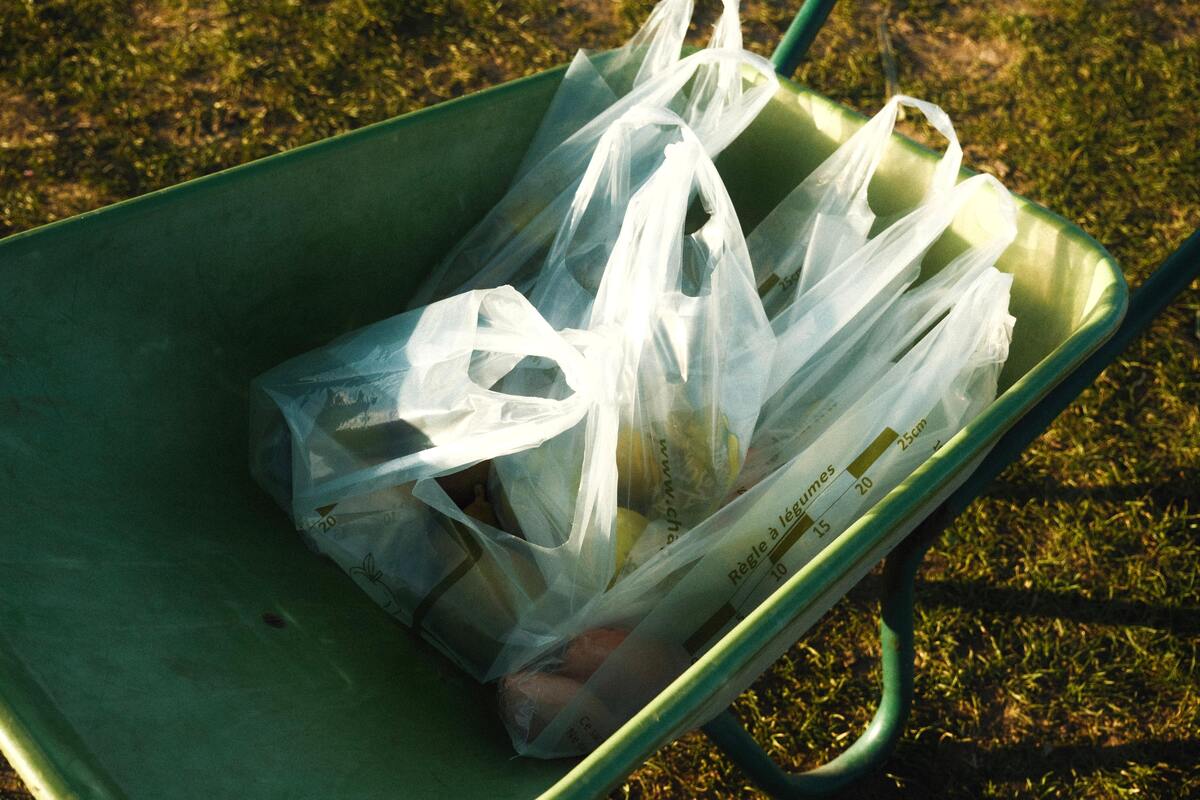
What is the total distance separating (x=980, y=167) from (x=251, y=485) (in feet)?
5.44

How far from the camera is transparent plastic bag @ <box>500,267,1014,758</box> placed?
0.84 metres

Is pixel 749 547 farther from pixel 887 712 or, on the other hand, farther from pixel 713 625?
pixel 887 712

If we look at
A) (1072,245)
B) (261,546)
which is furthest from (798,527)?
(261,546)

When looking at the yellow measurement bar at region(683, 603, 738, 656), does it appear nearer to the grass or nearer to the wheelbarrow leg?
the wheelbarrow leg

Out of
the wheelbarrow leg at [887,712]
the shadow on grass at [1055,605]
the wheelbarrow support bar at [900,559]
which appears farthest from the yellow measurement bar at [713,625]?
the shadow on grass at [1055,605]

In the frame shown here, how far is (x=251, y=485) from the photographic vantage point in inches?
39.9

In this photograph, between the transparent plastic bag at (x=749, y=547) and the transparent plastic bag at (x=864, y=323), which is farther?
the transparent plastic bag at (x=864, y=323)

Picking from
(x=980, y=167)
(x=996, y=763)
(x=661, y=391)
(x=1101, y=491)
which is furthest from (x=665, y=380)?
(x=980, y=167)

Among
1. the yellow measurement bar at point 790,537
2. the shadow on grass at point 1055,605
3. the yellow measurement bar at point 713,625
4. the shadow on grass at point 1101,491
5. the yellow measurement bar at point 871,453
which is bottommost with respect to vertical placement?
the shadow on grass at point 1055,605

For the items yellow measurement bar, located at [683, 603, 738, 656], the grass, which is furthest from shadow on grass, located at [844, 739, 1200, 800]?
yellow measurement bar, located at [683, 603, 738, 656]

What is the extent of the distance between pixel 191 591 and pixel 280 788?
22 cm

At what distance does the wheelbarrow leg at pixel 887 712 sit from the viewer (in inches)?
43.8

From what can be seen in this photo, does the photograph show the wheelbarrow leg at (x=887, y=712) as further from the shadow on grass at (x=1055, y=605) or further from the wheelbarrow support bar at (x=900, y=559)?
the shadow on grass at (x=1055, y=605)

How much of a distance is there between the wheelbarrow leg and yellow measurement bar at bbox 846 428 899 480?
251 mm
